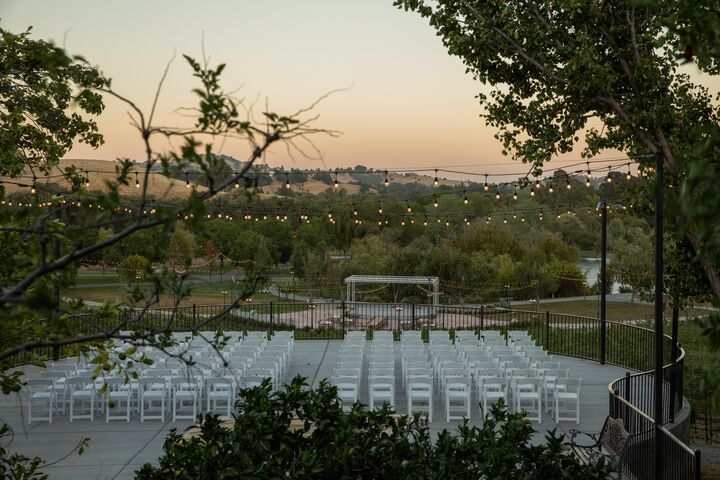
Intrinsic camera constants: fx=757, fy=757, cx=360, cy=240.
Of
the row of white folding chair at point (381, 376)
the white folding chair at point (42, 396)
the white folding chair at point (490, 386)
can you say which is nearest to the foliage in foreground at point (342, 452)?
the row of white folding chair at point (381, 376)

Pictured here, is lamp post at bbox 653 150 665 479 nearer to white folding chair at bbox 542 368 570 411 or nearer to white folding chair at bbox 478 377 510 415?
white folding chair at bbox 542 368 570 411

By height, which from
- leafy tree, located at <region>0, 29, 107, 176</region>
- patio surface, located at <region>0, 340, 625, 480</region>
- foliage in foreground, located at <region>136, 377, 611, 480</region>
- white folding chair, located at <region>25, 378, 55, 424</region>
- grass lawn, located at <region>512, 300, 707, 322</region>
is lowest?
grass lawn, located at <region>512, 300, 707, 322</region>

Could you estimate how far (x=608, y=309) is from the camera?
41812mm

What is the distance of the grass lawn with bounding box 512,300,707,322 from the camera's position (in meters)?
38.3

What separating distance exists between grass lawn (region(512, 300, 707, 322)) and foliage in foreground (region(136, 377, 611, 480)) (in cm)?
3340

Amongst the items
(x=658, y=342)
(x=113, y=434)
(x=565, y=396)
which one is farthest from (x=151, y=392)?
(x=658, y=342)

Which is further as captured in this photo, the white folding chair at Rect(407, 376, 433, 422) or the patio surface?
the white folding chair at Rect(407, 376, 433, 422)

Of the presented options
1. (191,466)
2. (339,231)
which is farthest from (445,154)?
(191,466)

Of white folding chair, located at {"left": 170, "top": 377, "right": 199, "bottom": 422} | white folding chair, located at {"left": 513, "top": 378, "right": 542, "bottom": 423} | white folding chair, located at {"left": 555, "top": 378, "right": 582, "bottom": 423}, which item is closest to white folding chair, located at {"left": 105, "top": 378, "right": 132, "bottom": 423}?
white folding chair, located at {"left": 170, "top": 377, "right": 199, "bottom": 422}

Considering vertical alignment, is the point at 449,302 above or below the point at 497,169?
below

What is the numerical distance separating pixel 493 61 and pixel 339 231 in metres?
44.1

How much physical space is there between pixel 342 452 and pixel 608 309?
3909 cm

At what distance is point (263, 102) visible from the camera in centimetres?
303

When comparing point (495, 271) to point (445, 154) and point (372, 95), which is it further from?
point (372, 95)
